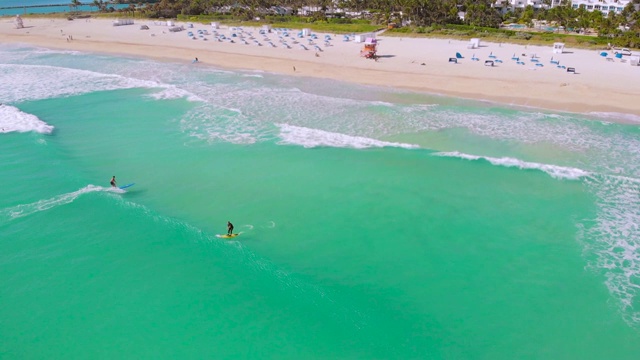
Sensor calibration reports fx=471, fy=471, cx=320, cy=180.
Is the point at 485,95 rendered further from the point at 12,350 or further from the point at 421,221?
the point at 12,350

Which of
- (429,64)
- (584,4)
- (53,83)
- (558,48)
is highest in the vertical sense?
(584,4)

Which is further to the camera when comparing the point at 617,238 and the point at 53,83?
the point at 53,83

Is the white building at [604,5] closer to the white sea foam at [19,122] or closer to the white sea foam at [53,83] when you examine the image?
the white sea foam at [53,83]

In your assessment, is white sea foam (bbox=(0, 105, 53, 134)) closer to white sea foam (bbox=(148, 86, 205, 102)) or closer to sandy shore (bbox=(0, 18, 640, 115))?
white sea foam (bbox=(148, 86, 205, 102))

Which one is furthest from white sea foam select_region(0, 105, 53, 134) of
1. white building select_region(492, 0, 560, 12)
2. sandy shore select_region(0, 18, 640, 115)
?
white building select_region(492, 0, 560, 12)

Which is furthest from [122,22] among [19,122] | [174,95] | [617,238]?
[617,238]

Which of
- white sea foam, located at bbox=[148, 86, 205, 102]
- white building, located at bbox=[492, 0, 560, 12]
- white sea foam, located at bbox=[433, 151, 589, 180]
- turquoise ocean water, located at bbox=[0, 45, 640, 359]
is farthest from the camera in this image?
white building, located at bbox=[492, 0, 560, 12]

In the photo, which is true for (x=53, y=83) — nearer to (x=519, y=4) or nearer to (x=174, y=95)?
(x=174, y=95)
